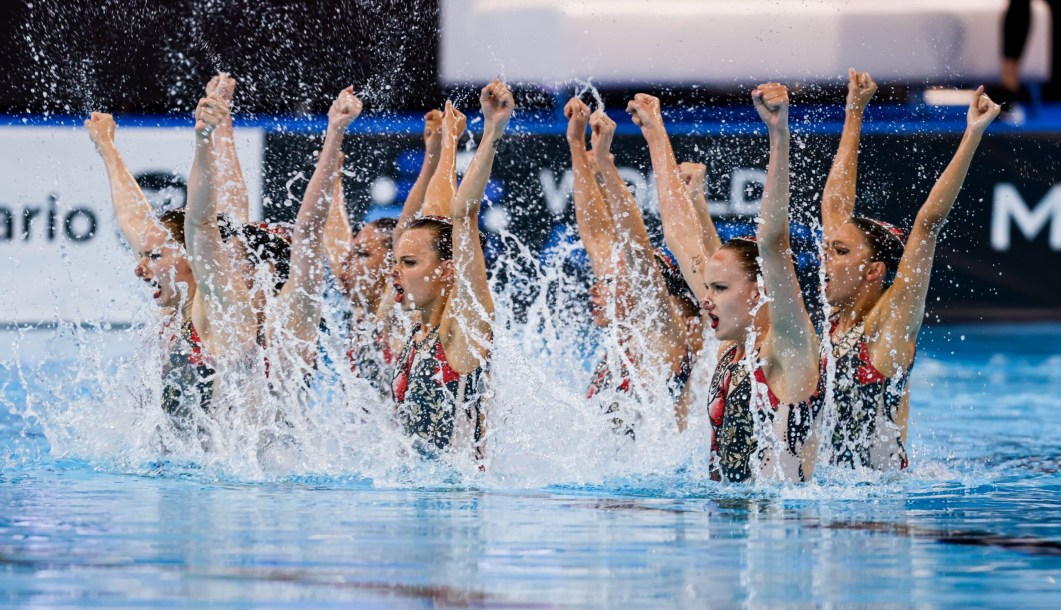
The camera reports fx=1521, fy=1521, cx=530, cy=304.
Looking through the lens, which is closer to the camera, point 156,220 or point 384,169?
point 156,220

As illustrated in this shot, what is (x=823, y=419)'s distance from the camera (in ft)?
13.8

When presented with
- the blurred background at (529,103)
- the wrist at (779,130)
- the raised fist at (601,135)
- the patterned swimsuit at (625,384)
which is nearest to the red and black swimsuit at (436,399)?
the patterned swimsuit at (625,384)

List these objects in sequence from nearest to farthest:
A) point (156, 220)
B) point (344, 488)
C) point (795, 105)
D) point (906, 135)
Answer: point (344, 488) < point (156, 220) < point (795, 105) < point (906, 135)

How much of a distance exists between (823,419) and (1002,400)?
3.34 m

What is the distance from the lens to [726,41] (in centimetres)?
1005

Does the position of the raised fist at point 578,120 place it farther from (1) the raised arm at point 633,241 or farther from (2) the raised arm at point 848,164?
(2) the raised arm at point 848,164

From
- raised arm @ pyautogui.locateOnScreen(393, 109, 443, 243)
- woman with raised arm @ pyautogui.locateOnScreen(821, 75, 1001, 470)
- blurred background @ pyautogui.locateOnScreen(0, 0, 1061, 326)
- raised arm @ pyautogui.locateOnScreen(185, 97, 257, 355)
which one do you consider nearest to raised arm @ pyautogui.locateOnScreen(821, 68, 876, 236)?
woman with raised arm @ pyautogui.locateOnScreen(821, 75, 1001, 470)

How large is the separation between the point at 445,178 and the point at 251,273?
707 mm

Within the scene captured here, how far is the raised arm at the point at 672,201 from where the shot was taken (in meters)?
4.68

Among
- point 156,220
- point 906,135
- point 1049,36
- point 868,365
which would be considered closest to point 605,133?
point 868,365

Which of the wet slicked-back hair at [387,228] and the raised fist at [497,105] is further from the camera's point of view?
the wet slicked-back hair at [387,228]

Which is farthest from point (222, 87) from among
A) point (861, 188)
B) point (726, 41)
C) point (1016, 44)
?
point (1016, 44)

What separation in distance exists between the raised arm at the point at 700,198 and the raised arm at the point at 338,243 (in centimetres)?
127

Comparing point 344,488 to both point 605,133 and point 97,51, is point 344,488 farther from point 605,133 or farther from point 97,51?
point 97,51
